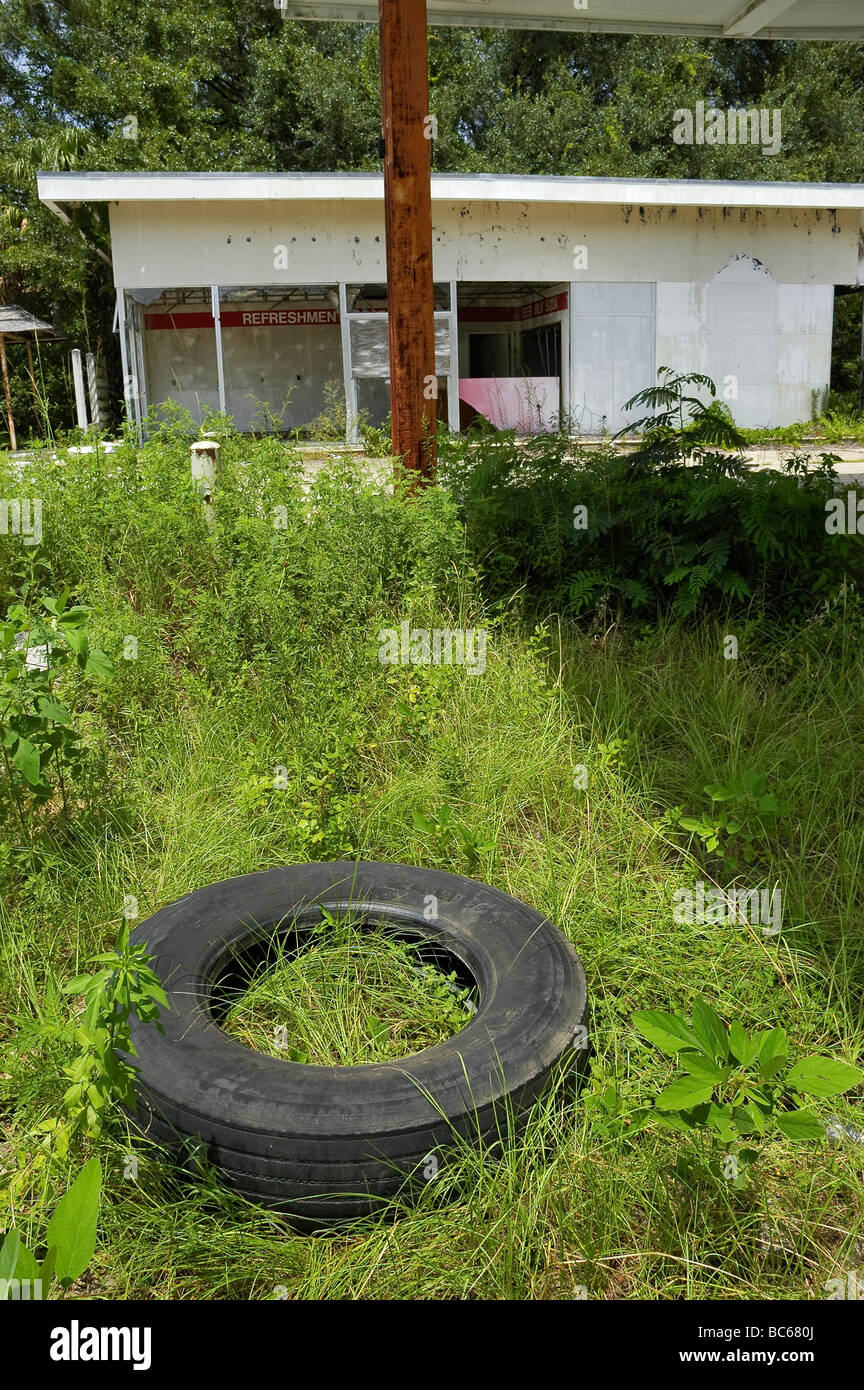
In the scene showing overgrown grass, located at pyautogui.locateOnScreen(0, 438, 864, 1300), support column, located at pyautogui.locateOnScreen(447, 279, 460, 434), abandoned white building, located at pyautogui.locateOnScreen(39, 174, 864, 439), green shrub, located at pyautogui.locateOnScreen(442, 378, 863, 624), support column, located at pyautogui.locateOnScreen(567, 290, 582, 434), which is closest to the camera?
overgrown grass, located at pyautogui.locateOnScreen(0, 438, 864, 1300)

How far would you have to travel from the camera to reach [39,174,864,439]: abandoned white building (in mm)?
17312

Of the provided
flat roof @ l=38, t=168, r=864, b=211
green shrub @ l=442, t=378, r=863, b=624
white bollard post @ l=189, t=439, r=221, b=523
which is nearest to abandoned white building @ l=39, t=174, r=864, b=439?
flat roof @ l=38, t=168, r=864, b=211

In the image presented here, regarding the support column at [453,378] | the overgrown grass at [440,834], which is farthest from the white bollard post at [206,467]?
the support column at [453,378]

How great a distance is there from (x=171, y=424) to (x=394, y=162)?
212 centimetres

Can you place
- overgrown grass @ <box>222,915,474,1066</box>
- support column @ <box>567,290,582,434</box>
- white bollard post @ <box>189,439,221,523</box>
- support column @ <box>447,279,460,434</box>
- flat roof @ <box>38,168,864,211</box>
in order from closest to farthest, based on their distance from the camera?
overgrown grass @ <box>222,915,474,1066</box>
white bollard post @ <box>189,439,221,523</box>
flat roof @ <box>38,168,864,211</box>
support column @ <box>447,279,460,434</box>
support column @ <box>567,290,582,434</box>

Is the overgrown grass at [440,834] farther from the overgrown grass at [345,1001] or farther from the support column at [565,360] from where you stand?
the support column at [565,360]

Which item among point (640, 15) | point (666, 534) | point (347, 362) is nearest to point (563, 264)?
point (347, 362)

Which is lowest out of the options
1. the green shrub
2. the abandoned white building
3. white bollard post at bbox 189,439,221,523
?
the green shrub

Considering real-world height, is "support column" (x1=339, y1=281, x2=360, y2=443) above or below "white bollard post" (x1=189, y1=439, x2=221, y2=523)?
above

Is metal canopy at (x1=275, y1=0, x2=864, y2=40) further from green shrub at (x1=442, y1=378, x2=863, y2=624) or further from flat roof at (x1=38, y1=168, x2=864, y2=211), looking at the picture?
flat roof at (x1=38, y1=168, x2=864, y2=211)

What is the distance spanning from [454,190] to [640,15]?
29.5 feet

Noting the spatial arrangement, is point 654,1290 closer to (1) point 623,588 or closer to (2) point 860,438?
(1) point 623,588

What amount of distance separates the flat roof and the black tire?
16596 millimetres

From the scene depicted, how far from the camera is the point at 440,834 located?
3434 mm
